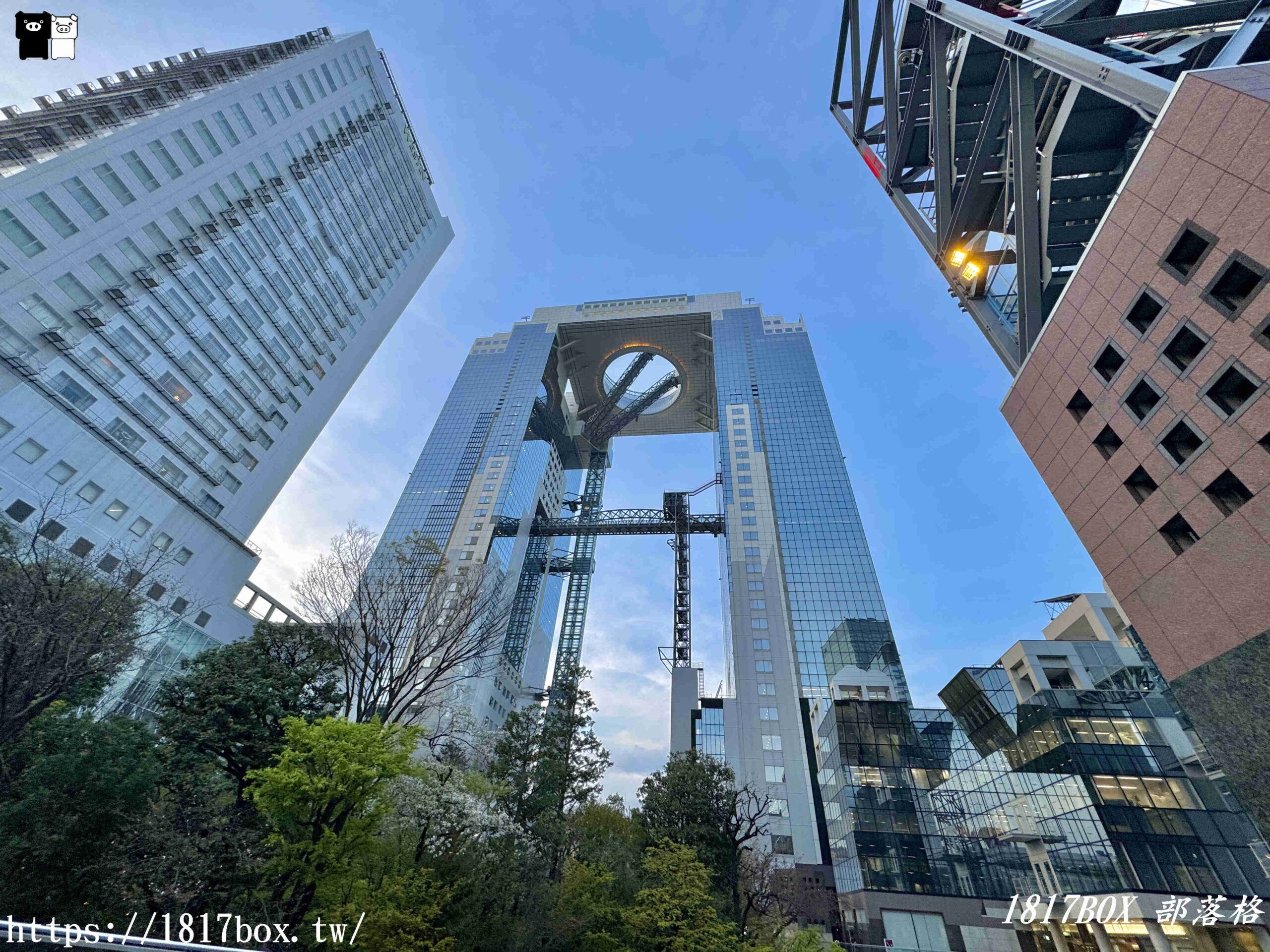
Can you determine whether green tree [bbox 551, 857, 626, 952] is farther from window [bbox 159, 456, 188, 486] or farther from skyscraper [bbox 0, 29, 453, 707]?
window [bbox 159, 456, 188, 486]

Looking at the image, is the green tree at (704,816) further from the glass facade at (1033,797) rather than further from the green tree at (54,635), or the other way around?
the green tree at (54,635)

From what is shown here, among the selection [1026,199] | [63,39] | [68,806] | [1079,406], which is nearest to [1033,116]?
[1026,199]

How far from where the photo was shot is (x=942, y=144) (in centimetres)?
2461

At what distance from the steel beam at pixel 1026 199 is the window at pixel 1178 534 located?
763 centimetres

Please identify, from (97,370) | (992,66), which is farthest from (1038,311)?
(97,370)

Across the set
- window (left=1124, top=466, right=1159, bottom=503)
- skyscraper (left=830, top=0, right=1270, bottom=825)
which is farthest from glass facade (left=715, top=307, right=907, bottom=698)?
window (left=1124, top=466, right=1159, bottom=503)

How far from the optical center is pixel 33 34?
1161 centimetres

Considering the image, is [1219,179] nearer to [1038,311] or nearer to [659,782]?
[1038,311]

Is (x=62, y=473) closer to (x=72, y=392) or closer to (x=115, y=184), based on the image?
(x=72, y=392)

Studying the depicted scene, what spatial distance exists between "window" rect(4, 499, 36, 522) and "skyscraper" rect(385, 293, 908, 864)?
96.0 ft

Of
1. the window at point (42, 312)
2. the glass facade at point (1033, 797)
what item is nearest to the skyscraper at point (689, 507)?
the glass facade at point (1033, 797)

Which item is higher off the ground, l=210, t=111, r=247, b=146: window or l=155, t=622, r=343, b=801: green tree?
l=210, t=111, r=247, b=146: window

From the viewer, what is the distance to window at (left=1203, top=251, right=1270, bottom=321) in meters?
12.7

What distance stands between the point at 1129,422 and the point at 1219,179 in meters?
6.41
